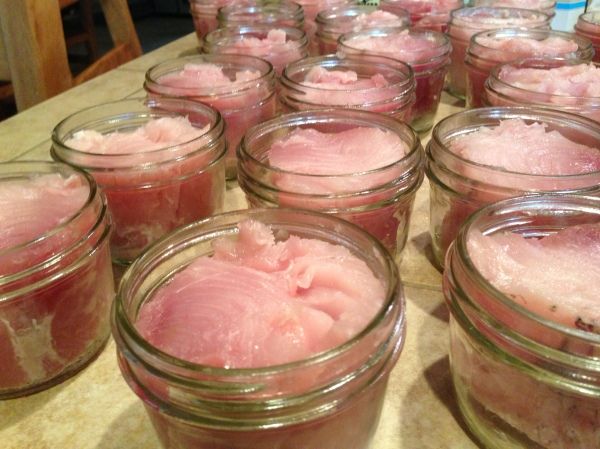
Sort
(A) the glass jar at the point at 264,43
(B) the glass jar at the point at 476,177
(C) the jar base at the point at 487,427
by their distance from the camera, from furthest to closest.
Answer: (A) the glass jar at the point at 264,43 → (B) the glass jar at the point at 476,177 → (C) the jar base at the point at 487,427

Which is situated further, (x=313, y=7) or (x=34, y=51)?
(x=313, y=7)

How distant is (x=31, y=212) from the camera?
0.85 metres

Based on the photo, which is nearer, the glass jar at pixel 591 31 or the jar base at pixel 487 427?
the jar base at pixel 487 427

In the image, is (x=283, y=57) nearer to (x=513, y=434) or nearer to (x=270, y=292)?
(x=270, y=292)

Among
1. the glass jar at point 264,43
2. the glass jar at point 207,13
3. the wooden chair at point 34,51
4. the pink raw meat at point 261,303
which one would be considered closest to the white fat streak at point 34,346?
the pink raw meat at point 261,303

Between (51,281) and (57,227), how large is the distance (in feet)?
0.25

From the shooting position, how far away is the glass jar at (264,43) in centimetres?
166

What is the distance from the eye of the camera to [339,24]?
1.83 metres

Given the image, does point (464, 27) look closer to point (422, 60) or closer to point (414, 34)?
point (414, 34)

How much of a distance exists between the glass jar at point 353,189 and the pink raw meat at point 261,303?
0.16m

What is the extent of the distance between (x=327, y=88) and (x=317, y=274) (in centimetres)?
69

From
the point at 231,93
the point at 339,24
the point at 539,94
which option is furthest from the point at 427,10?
the point at 231,93

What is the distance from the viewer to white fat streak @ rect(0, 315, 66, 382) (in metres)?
0.79

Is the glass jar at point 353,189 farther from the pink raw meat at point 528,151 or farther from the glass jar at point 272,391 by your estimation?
the glass jar at point 272,391
